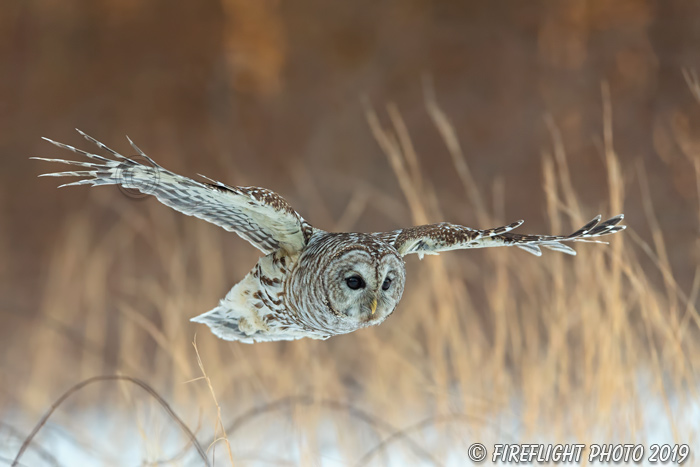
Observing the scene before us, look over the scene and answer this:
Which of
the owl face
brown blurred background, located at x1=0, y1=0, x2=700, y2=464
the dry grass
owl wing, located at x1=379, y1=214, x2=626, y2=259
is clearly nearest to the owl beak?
the owl face

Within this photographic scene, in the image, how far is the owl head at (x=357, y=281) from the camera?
1.22m

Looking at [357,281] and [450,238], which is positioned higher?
[450,238]

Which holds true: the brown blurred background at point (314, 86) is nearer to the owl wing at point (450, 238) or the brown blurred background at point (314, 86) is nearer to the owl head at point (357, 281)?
the owl wing at point (450, 238)

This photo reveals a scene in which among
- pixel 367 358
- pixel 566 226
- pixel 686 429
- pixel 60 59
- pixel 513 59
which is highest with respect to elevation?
pixel 60 59

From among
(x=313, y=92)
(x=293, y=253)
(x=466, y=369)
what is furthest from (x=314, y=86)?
(x=293, y=253)

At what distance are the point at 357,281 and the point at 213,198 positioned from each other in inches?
11.8

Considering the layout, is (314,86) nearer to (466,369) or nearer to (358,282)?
(466,369)

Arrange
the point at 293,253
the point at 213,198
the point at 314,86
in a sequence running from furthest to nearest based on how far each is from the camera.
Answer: the point at 314,86, the point at 293,253, the point at 213,198

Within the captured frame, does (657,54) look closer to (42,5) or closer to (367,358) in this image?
(367,358)

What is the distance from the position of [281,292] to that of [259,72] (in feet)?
13.2

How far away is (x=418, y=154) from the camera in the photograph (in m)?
5.02

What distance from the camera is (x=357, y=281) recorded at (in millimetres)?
1244

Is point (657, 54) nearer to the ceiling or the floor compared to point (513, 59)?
nearer to the floor

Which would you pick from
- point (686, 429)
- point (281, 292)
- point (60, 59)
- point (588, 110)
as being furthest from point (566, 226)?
point (60, 59)
